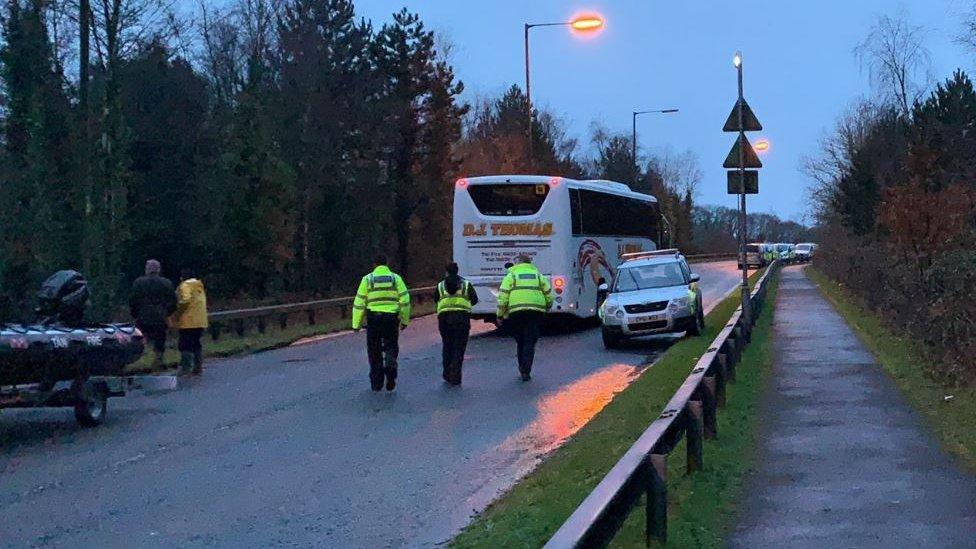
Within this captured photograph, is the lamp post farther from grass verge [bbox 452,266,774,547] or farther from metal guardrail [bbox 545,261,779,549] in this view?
metal guardrail [bbox 545,261,779,549]

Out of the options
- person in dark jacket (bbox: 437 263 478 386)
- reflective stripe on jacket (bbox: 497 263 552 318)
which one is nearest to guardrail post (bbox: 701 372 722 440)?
person in dark jacket (bbox: 437 263 478 386)

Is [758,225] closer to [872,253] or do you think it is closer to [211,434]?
[872,253]

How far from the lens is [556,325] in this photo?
28984 mm

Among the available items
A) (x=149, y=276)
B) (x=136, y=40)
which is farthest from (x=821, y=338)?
(x=136, y=40)

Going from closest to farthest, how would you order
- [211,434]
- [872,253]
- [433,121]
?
[211,434]
[872,253]
[433,121]

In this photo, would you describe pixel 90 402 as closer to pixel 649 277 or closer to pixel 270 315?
pixel 649 277

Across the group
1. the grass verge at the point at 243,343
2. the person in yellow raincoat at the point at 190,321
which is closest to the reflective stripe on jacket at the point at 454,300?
the person in yellow raincoat at the point at 190,321

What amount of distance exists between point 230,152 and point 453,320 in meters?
32.2

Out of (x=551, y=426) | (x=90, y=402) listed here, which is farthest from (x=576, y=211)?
(x=90, y=402)

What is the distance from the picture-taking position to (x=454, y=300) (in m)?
16.3

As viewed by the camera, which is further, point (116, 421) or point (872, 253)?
point (872, 253)

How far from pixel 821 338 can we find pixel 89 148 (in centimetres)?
1843

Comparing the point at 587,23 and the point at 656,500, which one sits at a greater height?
the point at 587,23

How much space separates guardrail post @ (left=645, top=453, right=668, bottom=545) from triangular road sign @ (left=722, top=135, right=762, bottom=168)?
1477 cm
